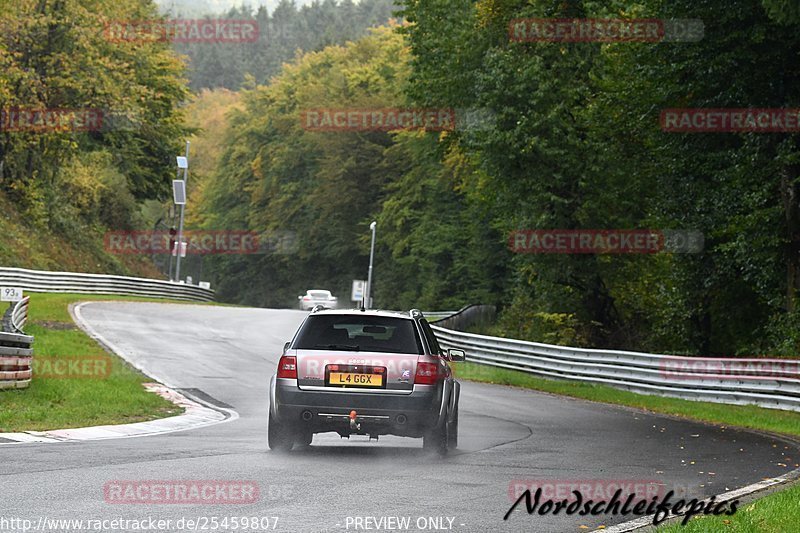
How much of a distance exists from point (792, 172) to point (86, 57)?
128 feet

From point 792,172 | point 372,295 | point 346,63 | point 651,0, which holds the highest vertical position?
point 346,63

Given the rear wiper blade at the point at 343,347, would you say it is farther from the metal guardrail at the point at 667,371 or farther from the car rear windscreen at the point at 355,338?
the metal guardrail at the point at 667,371

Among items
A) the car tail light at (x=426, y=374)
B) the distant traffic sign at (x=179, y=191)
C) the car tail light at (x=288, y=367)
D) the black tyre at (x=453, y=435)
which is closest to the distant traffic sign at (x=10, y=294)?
the car tail light at (x=288, y=367)

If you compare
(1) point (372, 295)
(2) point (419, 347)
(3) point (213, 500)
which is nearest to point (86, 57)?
(1) point (372, 295)

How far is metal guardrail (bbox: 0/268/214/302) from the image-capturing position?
4794cm

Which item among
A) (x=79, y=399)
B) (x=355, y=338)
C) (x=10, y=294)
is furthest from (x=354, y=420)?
(x=10, y=294)

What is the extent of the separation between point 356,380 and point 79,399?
23.7ft

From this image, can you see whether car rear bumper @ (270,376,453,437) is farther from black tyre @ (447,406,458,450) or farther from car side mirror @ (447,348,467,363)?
car side mirror @ (447,348,467,363)

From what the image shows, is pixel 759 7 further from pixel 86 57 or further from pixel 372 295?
pixel 372 295

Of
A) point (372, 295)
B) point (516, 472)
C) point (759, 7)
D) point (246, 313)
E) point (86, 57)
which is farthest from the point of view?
point (372, 295)

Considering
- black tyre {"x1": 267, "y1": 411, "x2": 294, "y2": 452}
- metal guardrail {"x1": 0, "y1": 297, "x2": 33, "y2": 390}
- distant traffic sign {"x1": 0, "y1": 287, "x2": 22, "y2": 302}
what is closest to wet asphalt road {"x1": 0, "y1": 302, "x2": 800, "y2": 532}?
black tyre {"x1": 267, "y1": 411, "x2": 294, "y2": 452}

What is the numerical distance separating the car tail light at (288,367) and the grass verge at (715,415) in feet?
16.6

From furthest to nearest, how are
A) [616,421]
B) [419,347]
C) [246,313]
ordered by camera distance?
[246,313] < [616,421] < [419,347]

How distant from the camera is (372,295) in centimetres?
8612
